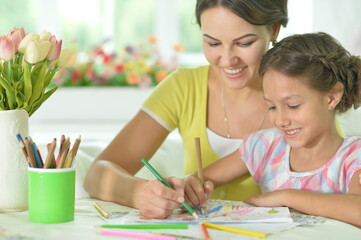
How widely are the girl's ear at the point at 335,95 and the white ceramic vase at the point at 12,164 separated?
79 cm

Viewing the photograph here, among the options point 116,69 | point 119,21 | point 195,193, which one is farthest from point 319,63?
point 119,21

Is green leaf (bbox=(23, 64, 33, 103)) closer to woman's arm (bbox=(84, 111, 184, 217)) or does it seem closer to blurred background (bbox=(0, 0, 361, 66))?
woman's arm (bbox=(84, 111, 184, 217))

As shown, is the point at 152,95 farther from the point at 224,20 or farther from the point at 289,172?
the point at 289,172

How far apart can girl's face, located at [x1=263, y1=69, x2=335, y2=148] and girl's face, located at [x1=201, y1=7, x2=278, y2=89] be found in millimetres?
172

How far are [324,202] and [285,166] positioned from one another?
1.03ft

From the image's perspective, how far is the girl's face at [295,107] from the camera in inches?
67.8

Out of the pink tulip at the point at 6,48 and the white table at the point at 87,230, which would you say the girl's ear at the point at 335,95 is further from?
the pink tulip at the point at 6,48

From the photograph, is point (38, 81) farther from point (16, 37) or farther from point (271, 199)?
point (271, 199)

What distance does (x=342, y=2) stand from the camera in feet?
15.5

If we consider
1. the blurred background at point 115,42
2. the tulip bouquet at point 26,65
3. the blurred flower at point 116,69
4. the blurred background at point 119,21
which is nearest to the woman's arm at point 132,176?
the tulip bouquet at point 26,65

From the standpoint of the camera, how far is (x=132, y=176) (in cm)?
180

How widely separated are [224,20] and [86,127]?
263 cm

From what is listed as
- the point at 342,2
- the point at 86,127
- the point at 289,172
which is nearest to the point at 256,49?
the point at 289,172

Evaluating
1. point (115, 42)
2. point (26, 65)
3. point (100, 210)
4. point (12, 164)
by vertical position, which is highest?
Result: point (26, 65)
